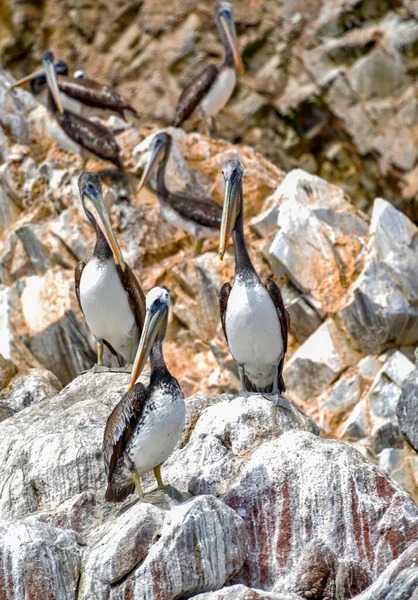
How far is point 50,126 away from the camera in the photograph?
16281mm

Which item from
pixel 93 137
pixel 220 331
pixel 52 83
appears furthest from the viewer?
pixel 52 83

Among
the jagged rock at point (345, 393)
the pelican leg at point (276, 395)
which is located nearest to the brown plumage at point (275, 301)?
the pelican leg at point (276, 395)

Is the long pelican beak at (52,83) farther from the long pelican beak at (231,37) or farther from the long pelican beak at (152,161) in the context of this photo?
the long pelican beak at (231,37)

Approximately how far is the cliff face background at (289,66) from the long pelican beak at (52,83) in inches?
165

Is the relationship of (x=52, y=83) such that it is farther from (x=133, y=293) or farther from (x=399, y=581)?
(x=399, y=581)

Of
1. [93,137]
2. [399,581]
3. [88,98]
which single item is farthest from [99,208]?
[88,98]

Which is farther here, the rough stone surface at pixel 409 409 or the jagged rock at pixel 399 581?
the rough stone surface at pixel 409 409

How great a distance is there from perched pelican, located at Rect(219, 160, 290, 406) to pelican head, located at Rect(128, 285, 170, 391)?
1349 mm

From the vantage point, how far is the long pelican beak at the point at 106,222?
387 inches

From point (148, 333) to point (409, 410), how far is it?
14.6 feet

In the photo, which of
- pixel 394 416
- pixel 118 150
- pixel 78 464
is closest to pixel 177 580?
pixel 78 464

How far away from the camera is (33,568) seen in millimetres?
7242

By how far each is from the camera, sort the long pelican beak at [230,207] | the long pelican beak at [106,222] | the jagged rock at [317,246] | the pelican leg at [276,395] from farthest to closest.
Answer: the jagged rock at [317,246], the long pelican beak at [230,207], the long pelican beak at [106,222], the pelican leg at [276,395]

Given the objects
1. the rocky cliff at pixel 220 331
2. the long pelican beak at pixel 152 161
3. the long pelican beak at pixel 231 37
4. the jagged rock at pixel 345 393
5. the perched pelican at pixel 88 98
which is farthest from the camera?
the long pelican beak at pixel 231 37
